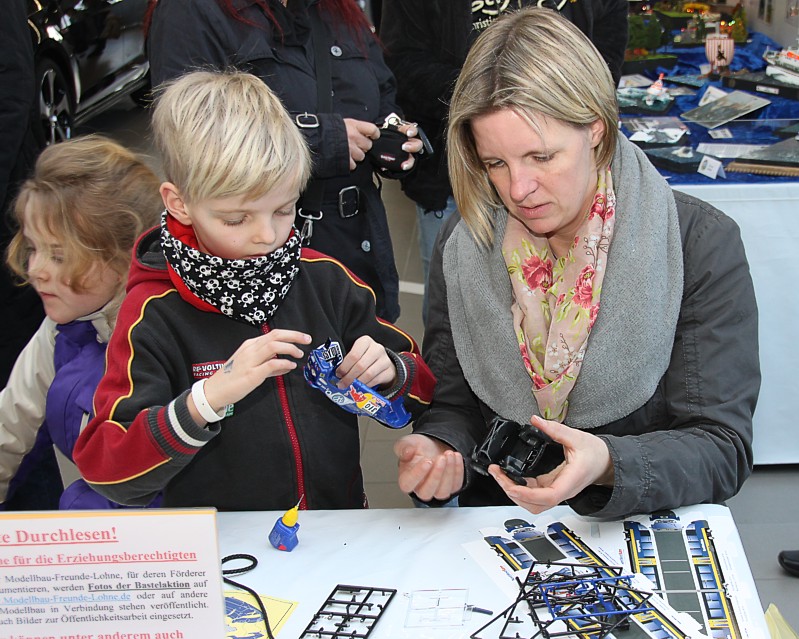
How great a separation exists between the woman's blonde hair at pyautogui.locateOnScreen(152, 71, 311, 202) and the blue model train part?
0.30 metres

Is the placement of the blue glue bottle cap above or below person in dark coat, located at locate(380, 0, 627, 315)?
below

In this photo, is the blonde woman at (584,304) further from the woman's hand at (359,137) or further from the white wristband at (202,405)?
the woman's hand at (359,137)

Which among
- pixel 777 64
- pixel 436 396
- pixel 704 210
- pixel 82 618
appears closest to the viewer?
pixel 82 618

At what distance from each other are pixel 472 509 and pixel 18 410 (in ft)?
3.49

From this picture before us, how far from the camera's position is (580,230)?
5.65ft

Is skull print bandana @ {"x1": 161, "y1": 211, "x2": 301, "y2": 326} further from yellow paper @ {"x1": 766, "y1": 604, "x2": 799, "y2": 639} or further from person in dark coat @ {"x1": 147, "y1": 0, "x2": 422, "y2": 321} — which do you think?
yellow paper @ {"x1": 766, "y1": 604, "x2": 799, "y2": 639}

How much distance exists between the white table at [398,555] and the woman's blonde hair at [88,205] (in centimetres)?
61

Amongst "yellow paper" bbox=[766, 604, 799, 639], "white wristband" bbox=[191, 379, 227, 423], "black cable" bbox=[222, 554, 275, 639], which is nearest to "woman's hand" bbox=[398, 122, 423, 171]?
"white wristband" bbox=[191, 379, 227, 423]

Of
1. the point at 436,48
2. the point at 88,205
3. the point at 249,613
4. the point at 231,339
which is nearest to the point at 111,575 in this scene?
the point at 249,613

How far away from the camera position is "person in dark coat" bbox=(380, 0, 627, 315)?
2871 mm

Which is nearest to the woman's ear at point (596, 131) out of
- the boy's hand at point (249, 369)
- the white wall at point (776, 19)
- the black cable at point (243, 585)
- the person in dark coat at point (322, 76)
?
the boy's hand at point (249, 369)

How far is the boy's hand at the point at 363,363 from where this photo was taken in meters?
1.66

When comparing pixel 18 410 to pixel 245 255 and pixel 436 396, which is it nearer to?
pixel 245 255

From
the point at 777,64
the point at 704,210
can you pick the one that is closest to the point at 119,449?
the point at 704,210
